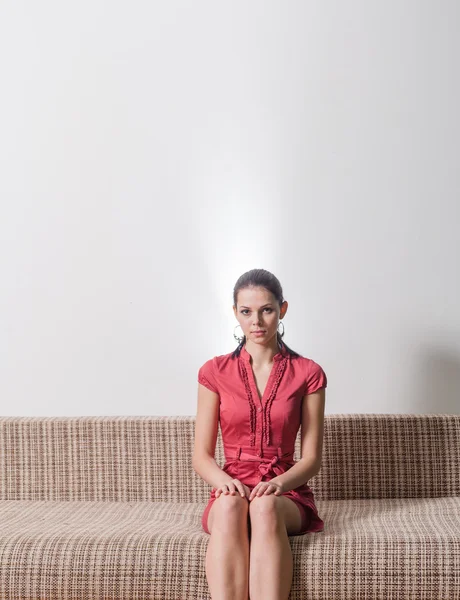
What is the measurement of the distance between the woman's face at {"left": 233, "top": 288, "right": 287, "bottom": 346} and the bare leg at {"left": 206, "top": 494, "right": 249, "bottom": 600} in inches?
17.6

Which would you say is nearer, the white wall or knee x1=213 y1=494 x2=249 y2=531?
knee x1=213 y1=494 x2=249 y2=531

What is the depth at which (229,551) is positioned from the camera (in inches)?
71.6

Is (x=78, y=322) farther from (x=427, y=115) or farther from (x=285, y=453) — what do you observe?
(x=427, y=115)

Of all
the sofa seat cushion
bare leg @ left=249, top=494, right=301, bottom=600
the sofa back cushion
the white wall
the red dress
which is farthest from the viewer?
the white wall

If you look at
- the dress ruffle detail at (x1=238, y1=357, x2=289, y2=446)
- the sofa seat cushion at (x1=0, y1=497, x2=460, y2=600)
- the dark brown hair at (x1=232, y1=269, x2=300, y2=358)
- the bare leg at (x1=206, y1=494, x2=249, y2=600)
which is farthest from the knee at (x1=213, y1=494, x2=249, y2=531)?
the dark brown hair at (x1=232, y1=269, x2=300, y2=358)

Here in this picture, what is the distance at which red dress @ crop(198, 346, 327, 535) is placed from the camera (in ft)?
6.95

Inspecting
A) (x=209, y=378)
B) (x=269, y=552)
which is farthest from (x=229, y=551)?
(x=209, y=378)

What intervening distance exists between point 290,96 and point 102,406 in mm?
1283

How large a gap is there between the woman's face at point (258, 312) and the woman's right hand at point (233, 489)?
1.29ft

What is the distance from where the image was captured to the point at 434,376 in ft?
9.08

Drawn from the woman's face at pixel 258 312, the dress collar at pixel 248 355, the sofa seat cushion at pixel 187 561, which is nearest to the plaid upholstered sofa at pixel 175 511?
the sofa seat cushion at pixel 187 561

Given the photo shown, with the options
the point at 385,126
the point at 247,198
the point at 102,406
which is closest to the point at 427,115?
the point at 385,126

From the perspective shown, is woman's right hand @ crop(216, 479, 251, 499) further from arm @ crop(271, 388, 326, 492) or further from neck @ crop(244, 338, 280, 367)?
neck @ crop(244, 338, 280, 367)

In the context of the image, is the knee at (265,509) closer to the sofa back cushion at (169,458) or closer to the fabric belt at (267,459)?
the fabric belt at (267,459)
